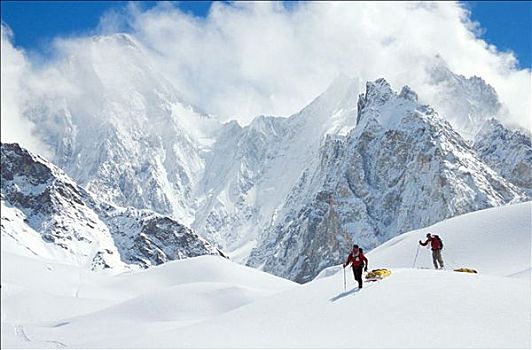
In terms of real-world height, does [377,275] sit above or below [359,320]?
above

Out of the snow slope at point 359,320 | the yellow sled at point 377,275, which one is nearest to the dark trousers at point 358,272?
the snow slope at point 359,320

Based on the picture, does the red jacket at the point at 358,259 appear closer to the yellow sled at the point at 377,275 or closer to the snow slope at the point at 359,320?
the snow slope at the point at 359,320

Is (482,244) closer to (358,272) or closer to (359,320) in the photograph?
(358,272)

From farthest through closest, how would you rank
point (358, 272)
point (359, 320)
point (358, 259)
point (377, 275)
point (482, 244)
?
point (482, 244)
point (377, 275)
point (358, 259)
point (358, 272)
point (359, 320)

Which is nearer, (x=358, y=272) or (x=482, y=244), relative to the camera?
(x=358, y=272)

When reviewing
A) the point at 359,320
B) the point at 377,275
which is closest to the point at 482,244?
the point at 377,275

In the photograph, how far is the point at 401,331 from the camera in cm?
1709

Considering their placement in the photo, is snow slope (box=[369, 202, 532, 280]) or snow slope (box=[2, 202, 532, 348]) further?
snow slope (box=[369, 202, 532, 280])

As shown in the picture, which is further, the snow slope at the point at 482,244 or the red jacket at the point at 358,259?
the snow slope at the point at 482,244

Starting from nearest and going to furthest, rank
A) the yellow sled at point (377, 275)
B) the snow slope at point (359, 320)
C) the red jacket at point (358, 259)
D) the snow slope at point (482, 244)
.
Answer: the snow slope at point (359, 320)
the red jacket at point (358, 259)
the yellow sled at point (377, 275)
the snow slope at point (482, 244)

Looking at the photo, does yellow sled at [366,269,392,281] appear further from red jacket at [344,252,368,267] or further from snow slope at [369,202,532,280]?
snow slope at [369,202,532,280]

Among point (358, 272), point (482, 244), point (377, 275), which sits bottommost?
point (358, 272)

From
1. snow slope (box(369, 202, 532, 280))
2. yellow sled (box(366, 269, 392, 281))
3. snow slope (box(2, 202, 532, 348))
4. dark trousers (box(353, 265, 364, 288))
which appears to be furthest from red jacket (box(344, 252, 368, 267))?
snow slope (box(369, 202, 532, 280))

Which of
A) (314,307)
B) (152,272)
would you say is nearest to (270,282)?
(152,272)
